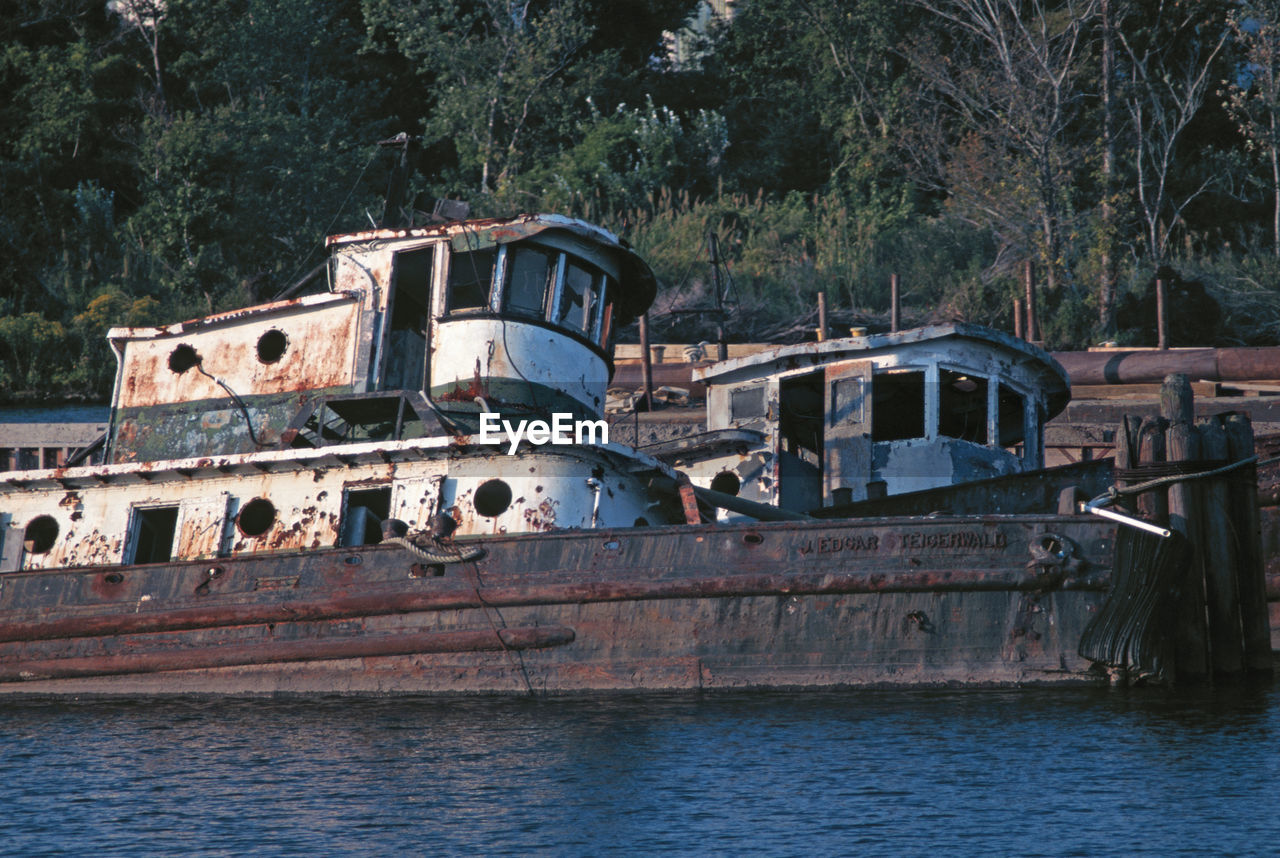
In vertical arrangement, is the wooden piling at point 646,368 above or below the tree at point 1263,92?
below

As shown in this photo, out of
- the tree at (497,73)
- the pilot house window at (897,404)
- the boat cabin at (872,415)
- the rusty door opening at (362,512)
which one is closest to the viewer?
the rusty door opening at (362,512)

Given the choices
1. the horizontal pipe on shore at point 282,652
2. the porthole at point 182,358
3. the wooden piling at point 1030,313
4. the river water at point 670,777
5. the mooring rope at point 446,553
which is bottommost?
the river water at point 670,777

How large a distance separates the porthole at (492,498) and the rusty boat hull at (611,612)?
632mm

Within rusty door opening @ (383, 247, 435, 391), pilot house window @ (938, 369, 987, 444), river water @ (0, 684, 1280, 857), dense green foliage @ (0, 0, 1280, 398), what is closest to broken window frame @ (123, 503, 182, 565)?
river water @ (0, 684, 1280, 857)

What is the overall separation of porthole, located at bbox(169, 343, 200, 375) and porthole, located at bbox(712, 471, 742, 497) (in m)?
5.75

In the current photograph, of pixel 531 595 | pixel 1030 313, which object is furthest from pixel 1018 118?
pixel 531 595

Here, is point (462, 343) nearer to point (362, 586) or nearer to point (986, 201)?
point (362, 586)

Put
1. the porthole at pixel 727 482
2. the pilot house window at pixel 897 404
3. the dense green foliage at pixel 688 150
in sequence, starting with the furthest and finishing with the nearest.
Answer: the dense green foliage at pixel 688 150, the porthole at pixel 727 482, the pilot house window at pixel 897 404

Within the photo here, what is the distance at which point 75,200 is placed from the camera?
38.7 meters

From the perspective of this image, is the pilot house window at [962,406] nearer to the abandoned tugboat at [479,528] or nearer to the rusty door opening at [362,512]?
the abandoned tugboat at [479,528]

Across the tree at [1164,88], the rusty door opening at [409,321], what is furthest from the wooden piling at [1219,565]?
the tree at [1164,88]

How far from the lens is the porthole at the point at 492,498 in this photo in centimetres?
1353

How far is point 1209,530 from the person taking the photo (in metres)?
12.5

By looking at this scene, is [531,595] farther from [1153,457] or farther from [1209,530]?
[1209,530]
